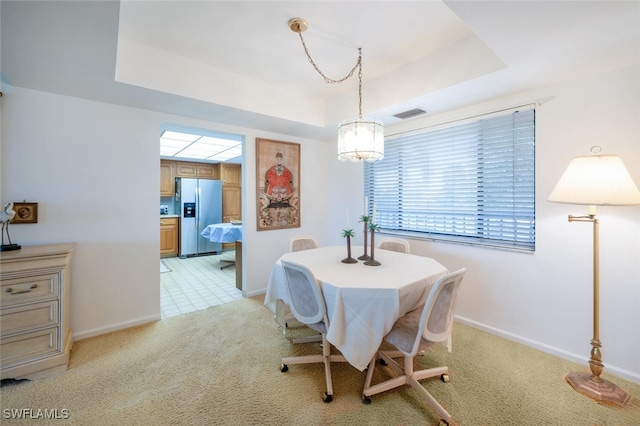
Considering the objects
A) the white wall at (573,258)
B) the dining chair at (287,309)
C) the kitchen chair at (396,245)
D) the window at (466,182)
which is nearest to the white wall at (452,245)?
the white wall at (573,258)

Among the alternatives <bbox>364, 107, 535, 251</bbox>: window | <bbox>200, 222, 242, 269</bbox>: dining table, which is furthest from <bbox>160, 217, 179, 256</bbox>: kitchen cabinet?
<bbox>364, 107, 535, 251</bbox>: window

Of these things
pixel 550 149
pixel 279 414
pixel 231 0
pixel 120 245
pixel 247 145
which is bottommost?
pixel 279 414

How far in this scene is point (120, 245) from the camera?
107 inches

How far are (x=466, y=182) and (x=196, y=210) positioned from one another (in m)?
5.57

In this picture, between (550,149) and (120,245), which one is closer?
(550,149)

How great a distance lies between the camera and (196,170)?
265 inches

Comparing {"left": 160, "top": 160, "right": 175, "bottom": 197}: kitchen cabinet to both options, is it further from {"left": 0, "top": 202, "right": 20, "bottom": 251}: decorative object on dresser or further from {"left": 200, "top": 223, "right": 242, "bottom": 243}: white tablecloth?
{"left": 0, "top": 202, "right": 20, "bottom": 251}: decorative object on dresser

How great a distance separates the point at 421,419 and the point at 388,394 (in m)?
0.25

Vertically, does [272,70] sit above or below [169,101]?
above

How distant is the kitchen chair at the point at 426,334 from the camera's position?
151 centimetres

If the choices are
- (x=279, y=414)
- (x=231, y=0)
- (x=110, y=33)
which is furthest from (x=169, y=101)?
(x=279, y=414)

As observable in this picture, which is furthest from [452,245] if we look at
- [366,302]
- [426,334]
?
[366,302]

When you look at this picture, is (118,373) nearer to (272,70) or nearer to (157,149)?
(157,149)

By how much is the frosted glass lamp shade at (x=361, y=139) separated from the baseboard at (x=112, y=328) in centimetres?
271
